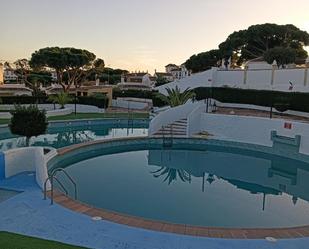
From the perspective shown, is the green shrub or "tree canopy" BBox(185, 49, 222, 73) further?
"tree canopy" BBox(185, 49, 222, 73)

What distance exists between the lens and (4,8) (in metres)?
19.1

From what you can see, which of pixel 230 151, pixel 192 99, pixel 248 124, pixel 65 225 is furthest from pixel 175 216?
pixel 192 99

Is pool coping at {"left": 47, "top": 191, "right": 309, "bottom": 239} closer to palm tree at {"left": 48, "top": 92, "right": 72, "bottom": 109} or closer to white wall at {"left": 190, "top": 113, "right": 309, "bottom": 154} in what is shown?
white wall at {"left": 190, "top": 113, "right": 309, "bottom": 154}

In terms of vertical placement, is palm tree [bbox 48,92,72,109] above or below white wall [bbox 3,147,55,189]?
above

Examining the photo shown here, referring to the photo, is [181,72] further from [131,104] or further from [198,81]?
[198,81]

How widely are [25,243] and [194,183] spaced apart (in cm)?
665

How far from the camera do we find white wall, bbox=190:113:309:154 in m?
14.8

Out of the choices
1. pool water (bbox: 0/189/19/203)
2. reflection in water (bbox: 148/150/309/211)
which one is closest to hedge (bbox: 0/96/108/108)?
reflection in water (bbox: 148/150/309/211)

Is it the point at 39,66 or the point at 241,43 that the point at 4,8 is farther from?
the point at 241,43

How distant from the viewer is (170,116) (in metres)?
18.8

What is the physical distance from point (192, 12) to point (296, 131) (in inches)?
347

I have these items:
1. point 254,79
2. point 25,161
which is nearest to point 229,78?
point 254,79

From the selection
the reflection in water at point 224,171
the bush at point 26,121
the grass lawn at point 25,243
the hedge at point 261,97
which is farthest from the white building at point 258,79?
the grass lawn at point 25,243

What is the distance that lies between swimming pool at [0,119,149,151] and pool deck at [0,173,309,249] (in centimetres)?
818
